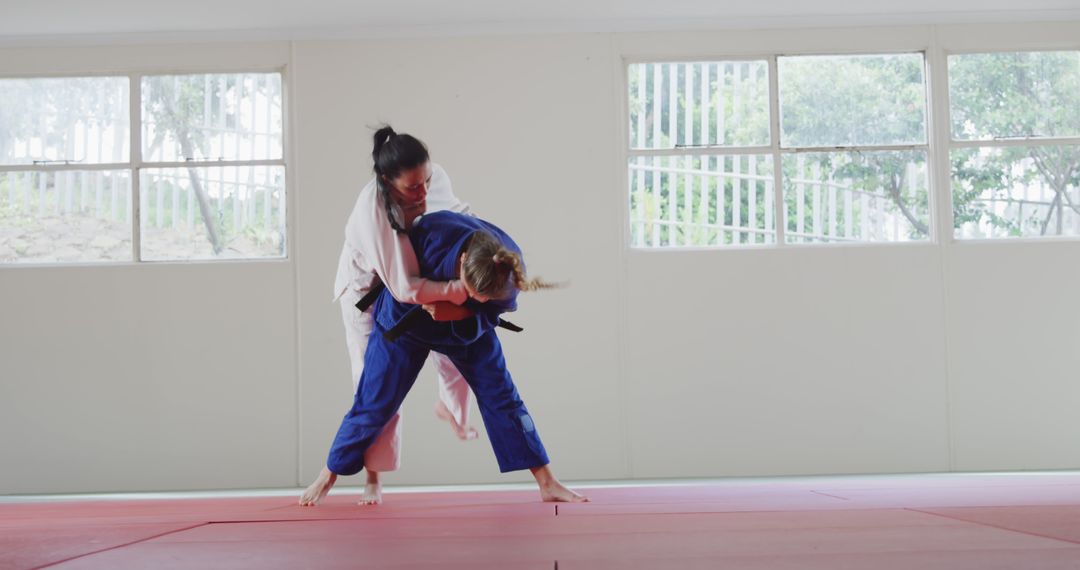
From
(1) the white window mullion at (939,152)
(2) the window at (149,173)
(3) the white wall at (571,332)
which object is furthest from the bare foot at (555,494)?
(1) the white window mullion at (939,152)

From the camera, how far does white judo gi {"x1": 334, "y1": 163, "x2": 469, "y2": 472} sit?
8.21 ft

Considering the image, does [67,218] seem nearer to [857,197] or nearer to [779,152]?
[779,152]

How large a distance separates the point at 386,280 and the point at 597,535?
3.82ft

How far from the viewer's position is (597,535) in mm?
1577

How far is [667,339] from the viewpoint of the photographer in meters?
5.03

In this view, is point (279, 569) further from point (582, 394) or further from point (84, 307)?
point (84, 307)

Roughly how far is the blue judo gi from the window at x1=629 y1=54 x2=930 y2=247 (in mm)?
2646

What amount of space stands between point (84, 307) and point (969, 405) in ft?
15.5

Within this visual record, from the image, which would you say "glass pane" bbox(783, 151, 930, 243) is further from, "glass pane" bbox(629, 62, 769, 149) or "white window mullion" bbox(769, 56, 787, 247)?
"glass pane" bbox(629, 62, 769, 149)

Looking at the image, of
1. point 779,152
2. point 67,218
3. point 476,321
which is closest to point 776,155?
point 779,152

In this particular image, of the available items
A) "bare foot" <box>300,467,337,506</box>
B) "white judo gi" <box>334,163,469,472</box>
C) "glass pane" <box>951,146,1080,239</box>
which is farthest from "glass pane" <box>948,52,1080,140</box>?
"bare foot" <box>300,467,337,506</box>

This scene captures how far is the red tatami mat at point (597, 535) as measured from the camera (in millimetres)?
1273

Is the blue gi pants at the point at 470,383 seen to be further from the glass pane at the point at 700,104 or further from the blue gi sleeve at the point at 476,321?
the glass pane at the point at 700,104

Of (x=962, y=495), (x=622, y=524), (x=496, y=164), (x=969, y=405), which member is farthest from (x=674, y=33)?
(x=622, y=524)
